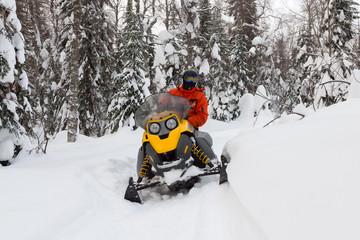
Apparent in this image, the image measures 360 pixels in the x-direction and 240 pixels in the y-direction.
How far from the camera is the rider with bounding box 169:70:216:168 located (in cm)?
397

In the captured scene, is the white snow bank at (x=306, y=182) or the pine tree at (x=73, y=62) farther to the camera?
the pine tree at (x=73, y=62)

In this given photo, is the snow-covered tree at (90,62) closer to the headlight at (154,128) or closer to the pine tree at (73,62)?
the pine tree at (73,62)

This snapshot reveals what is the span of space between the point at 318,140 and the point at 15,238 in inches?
96.1

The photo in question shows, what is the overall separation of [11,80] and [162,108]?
340 cm

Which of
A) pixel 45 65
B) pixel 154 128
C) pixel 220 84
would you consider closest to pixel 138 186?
pixel 154 128

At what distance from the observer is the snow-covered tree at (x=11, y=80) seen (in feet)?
17.2

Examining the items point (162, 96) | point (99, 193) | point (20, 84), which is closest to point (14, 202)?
point (99, 193)

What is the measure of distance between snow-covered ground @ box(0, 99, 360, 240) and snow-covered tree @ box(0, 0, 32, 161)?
219 centimetres

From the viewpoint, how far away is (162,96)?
13.0ft

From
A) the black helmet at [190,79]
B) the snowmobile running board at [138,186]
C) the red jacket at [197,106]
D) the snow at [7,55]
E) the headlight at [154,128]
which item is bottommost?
the snowmobile running board at [138,186]

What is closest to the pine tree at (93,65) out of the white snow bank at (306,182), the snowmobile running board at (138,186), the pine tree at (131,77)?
the pine tree at (131,77)

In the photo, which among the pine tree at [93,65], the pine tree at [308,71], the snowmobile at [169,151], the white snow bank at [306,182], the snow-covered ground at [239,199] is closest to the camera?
the white snow bank at [306,182]

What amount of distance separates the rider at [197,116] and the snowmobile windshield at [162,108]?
0.31m

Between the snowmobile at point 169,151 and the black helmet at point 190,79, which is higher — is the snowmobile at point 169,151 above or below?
below
